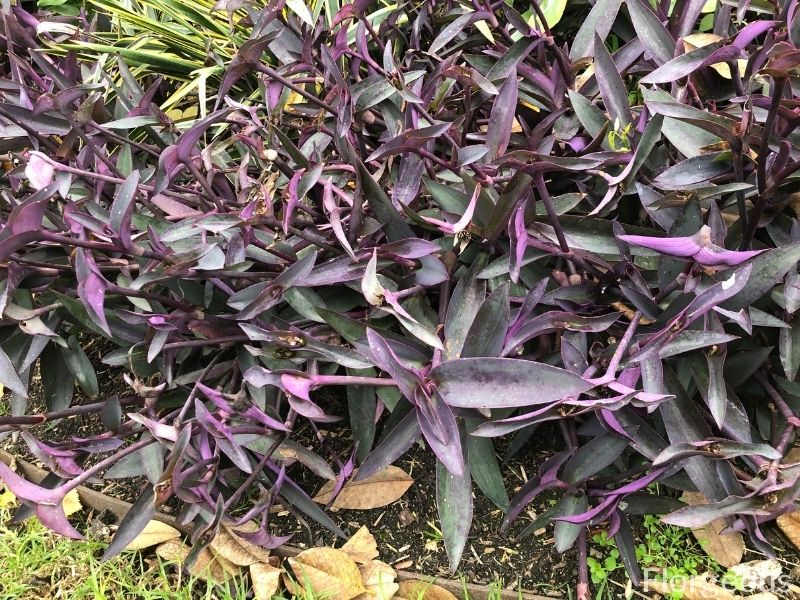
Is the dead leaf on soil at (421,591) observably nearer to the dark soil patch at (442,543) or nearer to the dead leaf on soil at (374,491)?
the dark soil patch at (442,543)

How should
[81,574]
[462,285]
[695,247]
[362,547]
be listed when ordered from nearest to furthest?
[695,247] < [462,285] < [362,547] < [81,574]

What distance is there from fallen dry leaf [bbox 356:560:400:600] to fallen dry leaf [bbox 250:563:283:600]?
17 centimetres

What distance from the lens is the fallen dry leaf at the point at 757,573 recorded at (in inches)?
48.0

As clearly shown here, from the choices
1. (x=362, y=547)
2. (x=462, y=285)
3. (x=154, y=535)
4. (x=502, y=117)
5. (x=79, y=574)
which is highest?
(x=502, y=117)

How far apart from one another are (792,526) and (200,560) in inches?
46.3

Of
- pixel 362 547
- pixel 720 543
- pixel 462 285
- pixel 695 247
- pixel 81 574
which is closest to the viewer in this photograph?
pixel 695 247

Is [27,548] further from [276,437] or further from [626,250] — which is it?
[626,250]

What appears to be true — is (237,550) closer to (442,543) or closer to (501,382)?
(442,543)

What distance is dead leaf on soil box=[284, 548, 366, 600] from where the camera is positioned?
129 centimetres

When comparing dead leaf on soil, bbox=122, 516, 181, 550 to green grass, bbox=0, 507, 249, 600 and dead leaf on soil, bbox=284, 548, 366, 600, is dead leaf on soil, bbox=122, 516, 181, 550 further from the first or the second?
dead leaf on soil, bbox=284, 548, 366, 600

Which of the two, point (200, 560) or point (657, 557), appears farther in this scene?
point (200, 560)

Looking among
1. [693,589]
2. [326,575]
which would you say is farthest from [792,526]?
[326,575]

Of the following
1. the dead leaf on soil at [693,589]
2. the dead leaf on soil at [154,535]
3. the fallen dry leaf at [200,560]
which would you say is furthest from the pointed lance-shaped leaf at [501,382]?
the dead leaf on soil at [154,535]

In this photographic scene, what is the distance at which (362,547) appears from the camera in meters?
1.36
